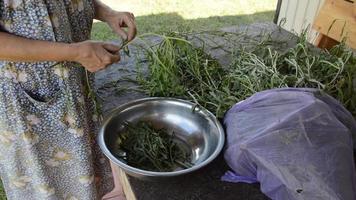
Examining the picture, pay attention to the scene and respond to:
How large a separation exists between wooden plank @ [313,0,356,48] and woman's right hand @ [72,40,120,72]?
1094mm

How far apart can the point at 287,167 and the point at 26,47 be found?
2.28 feet

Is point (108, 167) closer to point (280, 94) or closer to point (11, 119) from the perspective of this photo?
point (11, 119)

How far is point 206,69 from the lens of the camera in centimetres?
123

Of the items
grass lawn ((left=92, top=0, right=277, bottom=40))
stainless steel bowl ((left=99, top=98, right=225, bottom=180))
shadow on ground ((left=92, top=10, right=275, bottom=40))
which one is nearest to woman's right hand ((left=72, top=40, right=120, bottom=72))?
stainless steel bowl ((left=99, top=98, right=225, bottom=180))

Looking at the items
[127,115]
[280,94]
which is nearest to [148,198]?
[127,115]

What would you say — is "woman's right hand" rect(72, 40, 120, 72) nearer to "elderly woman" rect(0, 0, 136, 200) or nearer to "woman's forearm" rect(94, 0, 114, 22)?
"elderly woman" rect(0, 0, 136, 200)

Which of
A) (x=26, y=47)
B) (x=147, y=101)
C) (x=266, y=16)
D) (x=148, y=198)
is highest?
(x=26, y=47)

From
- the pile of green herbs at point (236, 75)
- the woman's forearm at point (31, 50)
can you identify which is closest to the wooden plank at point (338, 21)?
the pile of green herbs at point (236, 75)

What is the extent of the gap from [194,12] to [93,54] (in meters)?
3.11

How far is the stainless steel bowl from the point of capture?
1.01m

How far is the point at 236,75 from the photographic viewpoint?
117 cm

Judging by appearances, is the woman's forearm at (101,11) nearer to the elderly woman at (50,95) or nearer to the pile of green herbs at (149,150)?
the elderly woman at (50,95)

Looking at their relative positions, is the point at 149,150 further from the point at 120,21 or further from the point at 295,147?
the point at 120,21

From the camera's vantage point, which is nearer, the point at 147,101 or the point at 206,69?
the point at 147,101
